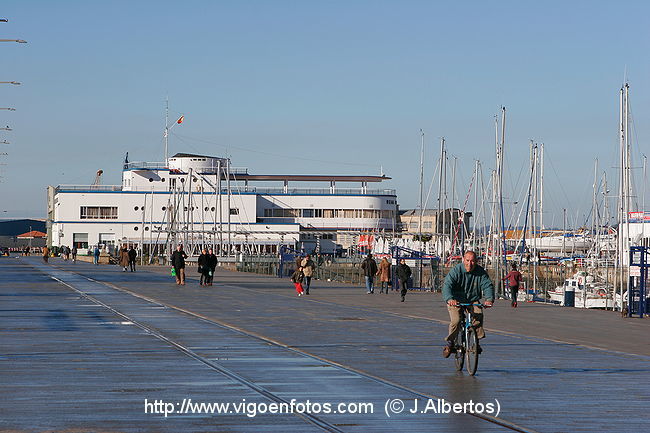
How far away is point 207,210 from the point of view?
474ft

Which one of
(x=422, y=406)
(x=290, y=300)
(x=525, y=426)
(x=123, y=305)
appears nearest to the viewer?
(x=525, y=426)

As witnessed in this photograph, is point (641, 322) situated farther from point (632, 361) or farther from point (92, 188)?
point (92, 188)

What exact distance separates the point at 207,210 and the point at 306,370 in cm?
12986

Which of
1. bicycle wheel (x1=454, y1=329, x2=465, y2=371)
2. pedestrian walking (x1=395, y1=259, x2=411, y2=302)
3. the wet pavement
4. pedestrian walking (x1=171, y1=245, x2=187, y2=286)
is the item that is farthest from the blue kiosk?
pedestrian walking (x1=171, y1=245, x2=187, y2=286)

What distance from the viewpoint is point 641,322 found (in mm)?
28734

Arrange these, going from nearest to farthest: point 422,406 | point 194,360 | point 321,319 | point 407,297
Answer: point 422,406, point 194,360, point 321,319, point 407,297

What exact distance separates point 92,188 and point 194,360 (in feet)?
432

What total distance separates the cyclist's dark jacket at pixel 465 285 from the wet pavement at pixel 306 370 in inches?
42.3

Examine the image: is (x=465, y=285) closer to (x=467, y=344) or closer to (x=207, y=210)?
(x=467, y=344)

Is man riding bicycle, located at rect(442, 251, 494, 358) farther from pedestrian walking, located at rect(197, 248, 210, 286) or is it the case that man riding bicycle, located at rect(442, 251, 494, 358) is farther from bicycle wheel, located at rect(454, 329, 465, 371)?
pedestrian walking, located at rect(197, 248, 210, 286)

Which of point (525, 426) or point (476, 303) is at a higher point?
point (476, 303)

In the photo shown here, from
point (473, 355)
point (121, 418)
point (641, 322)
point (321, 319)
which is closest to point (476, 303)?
point (473, 355)

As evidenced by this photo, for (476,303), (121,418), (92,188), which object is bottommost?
(121,418)

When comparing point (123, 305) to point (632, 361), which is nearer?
point (632, 361)
